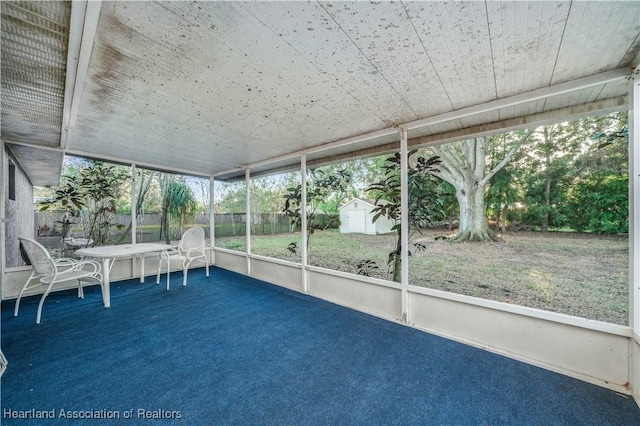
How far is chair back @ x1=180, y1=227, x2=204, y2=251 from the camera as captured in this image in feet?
13.8

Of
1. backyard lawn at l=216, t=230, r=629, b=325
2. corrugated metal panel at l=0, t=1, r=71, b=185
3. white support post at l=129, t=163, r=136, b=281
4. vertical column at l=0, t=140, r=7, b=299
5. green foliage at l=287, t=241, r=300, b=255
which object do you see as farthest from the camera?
white support post at l=129, t=163, r=136, b=281

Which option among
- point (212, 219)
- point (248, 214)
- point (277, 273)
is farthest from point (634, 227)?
point (212, 219)

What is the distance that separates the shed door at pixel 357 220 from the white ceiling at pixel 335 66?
1191 mm

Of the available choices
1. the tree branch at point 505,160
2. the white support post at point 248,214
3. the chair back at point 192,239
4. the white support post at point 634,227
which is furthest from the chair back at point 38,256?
the white support post at point 634,227

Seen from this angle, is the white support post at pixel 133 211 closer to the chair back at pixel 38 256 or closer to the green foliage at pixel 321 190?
the chair back at pixel 38 256

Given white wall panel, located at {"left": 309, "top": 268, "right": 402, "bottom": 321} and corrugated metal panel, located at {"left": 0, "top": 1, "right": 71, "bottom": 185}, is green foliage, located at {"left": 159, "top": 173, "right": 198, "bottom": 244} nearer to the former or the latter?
corrugated metal panel, located at {"left": 0, "top": 1, "right": 71, "bottom": 185}

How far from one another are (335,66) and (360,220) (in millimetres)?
2366

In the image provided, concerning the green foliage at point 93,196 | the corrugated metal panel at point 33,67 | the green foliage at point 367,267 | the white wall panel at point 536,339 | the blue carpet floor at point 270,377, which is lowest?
the blue carpet floor at point 270,377

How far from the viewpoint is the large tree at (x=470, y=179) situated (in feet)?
9.36

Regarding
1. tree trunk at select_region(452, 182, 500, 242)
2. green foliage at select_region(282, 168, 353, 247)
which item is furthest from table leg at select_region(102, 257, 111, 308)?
tree trunk at select_region(452, 182, 500, 242)

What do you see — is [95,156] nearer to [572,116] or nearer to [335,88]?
[335,88]

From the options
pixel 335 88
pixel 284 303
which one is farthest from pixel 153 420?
pixel 335 88

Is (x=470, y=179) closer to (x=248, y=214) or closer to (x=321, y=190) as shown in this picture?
(x=321, y=190)

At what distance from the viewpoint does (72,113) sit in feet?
7.35
